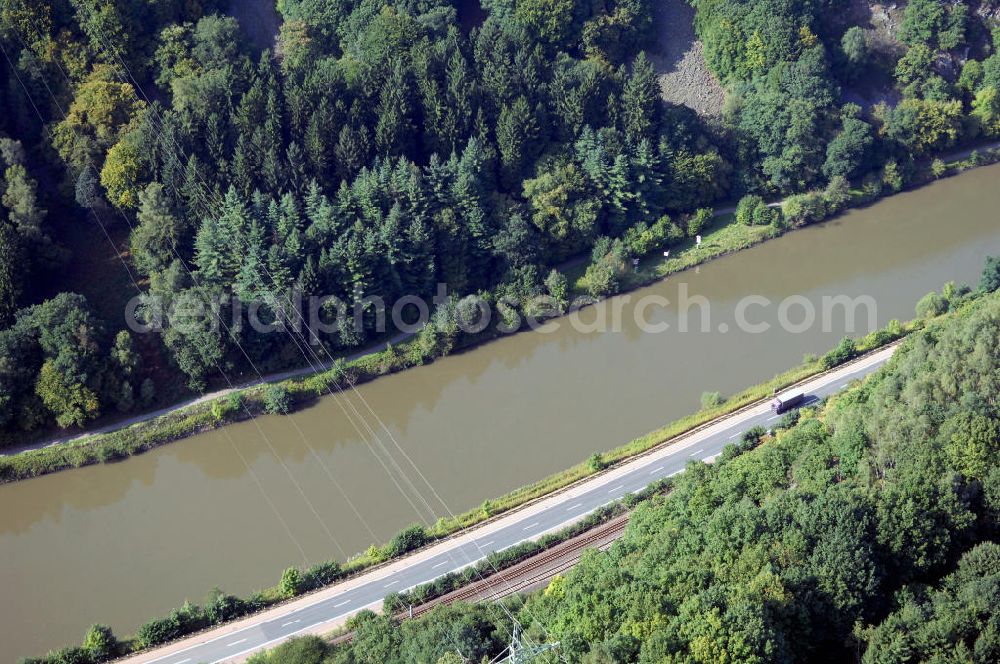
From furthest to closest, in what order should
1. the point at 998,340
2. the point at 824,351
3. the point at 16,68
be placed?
the point at 16,68 < the point at 824,351 < the point at 998,340

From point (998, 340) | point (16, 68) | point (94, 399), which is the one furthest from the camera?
point (16, 68)

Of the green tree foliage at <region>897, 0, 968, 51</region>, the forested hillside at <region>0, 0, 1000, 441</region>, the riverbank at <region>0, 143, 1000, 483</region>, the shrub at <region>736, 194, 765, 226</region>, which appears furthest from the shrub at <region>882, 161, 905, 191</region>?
the green tree foliage at <region>897, 0, 968, 51</region>

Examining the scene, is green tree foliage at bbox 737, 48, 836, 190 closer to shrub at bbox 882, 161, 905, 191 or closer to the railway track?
shrub at bbox 882, 161, 905, 191

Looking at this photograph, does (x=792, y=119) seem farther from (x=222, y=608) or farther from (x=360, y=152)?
(x=222, y=608)

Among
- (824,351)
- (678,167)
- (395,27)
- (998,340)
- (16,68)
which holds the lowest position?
(824,351)

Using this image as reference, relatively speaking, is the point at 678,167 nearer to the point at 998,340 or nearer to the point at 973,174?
the point at 973,174

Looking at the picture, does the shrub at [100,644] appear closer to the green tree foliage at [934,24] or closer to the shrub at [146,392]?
the shrub at [146,392]

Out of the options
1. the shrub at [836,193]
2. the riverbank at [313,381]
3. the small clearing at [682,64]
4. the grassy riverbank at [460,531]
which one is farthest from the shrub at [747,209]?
the grassy riverbank at [460,531]

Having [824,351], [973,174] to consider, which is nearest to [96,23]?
[824,351]
